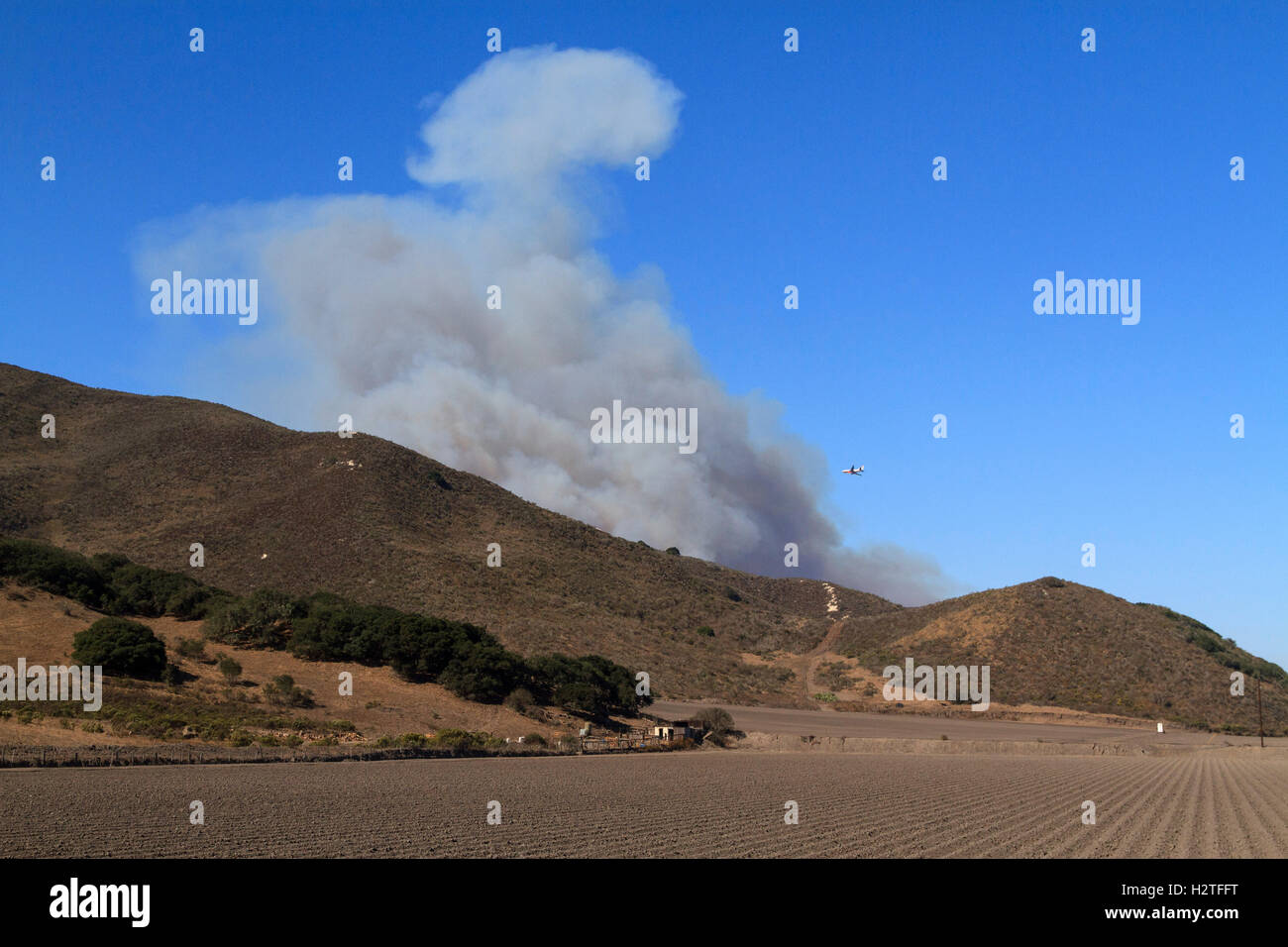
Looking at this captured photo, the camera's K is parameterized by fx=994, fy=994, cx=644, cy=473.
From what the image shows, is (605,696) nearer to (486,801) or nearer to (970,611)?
(486,801)

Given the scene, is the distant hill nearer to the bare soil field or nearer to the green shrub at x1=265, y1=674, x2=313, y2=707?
the green shrub at x1=265, y1=674, x2=313, y2=707

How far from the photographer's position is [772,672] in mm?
98875

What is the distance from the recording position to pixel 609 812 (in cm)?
2714

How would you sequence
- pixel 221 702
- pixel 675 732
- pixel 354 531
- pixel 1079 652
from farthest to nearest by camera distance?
pixel 1079 652 < pixel 354 531 < pixel 675 732 < pixel 221 702

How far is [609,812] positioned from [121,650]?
3018 centimetres

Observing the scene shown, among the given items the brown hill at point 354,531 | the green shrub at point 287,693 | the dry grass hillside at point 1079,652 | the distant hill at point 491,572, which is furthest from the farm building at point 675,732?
the dry grass hillside at point 1079,652

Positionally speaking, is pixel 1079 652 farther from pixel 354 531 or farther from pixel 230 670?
pixel 230 670

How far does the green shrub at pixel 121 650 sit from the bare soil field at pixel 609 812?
1523 centimetres

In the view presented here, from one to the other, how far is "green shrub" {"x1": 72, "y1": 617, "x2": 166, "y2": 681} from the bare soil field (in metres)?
15.2

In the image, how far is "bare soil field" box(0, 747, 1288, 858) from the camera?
66.3 ft

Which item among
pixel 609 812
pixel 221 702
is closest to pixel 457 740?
pixel 221 702

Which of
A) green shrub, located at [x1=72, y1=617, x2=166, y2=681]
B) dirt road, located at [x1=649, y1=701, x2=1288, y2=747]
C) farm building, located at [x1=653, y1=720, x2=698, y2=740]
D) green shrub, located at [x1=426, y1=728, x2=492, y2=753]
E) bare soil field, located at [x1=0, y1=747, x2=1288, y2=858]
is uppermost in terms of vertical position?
green shrub, located at [x1=72, y1=617, x2=166, y2=681]

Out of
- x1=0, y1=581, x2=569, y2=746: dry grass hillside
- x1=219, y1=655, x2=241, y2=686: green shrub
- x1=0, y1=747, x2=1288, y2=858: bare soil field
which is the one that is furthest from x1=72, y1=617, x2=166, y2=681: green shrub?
x1=0, y1=747, x2=1288, y2=858: bare soil field
